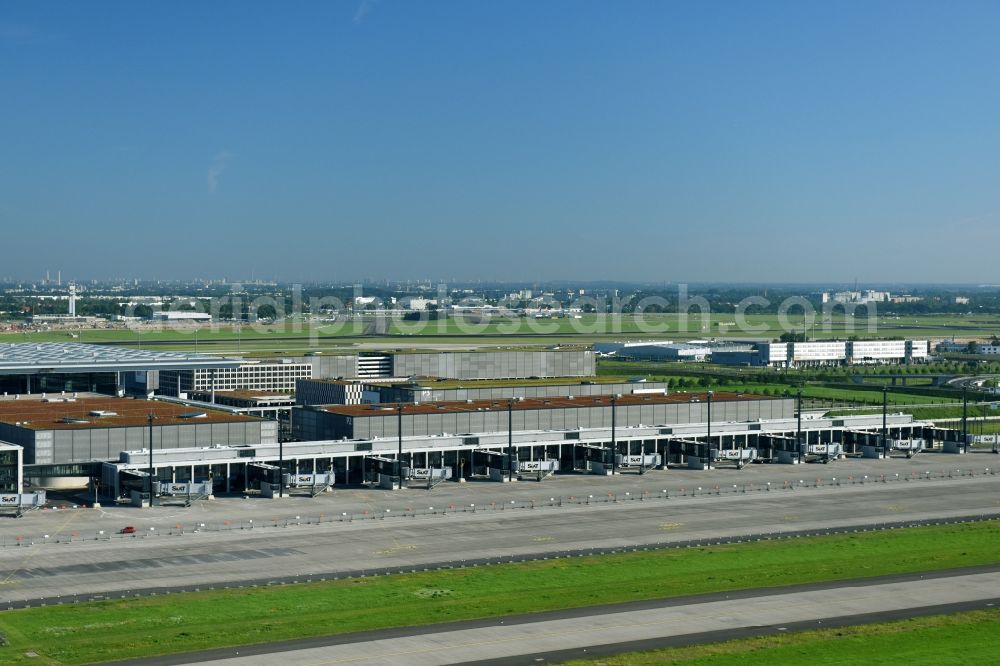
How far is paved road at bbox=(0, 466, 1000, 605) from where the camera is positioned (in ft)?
218

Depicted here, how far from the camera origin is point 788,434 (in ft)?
399

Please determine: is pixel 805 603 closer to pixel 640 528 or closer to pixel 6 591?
pixel 640 528

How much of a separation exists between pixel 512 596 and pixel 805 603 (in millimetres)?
12915

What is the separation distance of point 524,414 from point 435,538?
3845 centimetres

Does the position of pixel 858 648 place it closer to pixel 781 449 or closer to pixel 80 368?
pixel 781 449

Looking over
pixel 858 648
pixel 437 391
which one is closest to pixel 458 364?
pixel 437 391

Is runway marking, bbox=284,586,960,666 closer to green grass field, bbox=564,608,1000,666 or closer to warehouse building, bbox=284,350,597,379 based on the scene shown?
green grass field, bbox=564,608,1000,666

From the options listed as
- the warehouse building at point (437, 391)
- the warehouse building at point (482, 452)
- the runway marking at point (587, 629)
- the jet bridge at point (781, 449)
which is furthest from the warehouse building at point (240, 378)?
the runway marking at point (587, 629)

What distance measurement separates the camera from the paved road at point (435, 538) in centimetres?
6650

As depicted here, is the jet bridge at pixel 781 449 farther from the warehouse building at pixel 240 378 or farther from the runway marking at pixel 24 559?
the warehouse building at pixel 240 378

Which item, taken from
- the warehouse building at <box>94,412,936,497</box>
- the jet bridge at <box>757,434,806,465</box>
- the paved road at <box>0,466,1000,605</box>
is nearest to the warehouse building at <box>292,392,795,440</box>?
the warehouse building at <box>94,412,936,497</box>

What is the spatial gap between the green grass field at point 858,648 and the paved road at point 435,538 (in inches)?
776

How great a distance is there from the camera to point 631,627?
56.9 meters

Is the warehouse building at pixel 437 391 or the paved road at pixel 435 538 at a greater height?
the warehouse building at pixel 437 391
